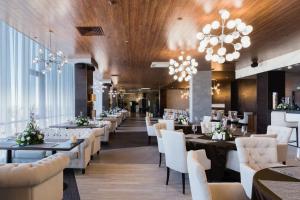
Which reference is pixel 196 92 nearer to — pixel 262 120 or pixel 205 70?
pixel 205 70

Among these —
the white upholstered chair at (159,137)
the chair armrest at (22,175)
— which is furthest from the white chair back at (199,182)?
the white upholstered chair at (159,137)

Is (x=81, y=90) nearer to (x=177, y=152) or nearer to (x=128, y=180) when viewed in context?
(x=128, y=180)

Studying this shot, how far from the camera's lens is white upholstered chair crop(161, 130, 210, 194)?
15.5 feet

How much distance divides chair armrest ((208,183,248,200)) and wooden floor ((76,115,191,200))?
1.89 meters

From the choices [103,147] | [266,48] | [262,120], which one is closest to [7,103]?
[103,147]

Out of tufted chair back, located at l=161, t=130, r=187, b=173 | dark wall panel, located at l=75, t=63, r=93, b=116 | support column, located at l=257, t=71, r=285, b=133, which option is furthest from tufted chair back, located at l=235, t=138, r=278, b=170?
dark wall panel, located at l=75, t=63, r=93, b=116

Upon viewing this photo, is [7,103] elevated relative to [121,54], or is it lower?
lower

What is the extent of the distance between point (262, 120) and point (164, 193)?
8.98 m

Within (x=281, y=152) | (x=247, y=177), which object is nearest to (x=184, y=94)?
(x=281, y=152)

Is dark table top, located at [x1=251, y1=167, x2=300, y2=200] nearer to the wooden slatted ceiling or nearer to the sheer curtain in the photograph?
the wooden slatted ceiling

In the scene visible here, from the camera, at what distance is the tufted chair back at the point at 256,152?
3.56 metres

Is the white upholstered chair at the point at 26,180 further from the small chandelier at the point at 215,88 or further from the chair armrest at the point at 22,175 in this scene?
the small chandelier at the point at 215,88

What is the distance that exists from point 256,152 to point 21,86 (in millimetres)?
6428

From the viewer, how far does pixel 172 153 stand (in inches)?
195
